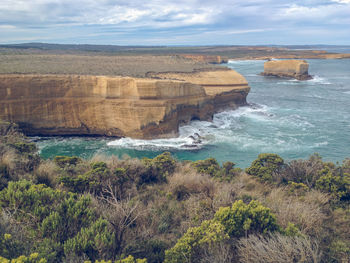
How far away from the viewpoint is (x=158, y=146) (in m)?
24.1

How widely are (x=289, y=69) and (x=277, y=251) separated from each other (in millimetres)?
69616

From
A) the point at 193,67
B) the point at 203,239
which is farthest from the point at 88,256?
the point at 193,67

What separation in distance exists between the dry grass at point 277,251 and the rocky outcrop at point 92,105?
64.1 feet

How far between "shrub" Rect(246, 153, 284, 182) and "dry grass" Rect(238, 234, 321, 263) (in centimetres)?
758

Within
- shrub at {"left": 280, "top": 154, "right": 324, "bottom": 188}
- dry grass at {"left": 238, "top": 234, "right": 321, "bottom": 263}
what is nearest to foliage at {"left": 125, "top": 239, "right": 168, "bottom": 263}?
dry grass at {"left": 238, "top": 234, "right": 321, "bottom": 263}

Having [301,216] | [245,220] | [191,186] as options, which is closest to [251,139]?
[191,186]

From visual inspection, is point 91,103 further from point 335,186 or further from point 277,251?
point 277,251

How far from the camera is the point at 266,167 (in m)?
14.0

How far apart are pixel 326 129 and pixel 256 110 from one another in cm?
955

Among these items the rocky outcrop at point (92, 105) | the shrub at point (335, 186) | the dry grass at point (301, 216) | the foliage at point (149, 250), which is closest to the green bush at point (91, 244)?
the foliage at point (149, 250)

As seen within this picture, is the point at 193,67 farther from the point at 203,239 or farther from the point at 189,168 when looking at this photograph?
the point at 203,239

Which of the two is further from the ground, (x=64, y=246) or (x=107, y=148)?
(x=64, y=246)

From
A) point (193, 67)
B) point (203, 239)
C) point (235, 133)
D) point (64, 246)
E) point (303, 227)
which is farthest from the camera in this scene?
point (193, 67)

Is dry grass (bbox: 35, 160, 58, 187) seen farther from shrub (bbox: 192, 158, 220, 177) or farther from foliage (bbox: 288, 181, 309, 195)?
foliage (bbox: 288, 181, 309, 195)
